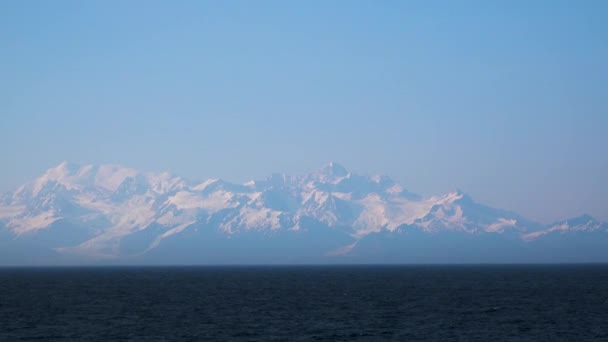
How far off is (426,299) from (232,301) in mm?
32541

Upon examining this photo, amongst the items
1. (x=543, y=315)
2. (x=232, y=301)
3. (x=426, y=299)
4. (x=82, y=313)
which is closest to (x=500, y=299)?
(x=426, y=299)

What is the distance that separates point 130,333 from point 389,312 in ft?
126

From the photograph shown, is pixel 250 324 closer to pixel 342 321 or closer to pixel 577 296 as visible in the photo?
pixel 342 321

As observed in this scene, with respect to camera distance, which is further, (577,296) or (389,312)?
(577,296)

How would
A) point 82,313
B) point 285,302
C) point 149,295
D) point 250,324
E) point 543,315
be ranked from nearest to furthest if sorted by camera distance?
1. point 250,324
2. point 543,315
3. point 82,313
4. point 285,302
5. point 149,295

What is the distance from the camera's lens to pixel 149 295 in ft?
508

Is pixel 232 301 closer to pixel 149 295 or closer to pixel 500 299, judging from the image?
pixel 149 295

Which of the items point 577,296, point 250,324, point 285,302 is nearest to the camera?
point 250,324

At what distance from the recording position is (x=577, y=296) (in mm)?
142375

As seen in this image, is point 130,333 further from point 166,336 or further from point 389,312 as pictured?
point 389,312

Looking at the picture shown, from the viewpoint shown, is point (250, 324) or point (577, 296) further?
point (577, 296)

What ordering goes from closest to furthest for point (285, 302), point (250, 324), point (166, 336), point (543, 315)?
point (166, 336)
point (250, 324)
point (543, 315)
point (285, 302)

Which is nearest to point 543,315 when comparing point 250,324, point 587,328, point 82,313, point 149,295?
point 587,328

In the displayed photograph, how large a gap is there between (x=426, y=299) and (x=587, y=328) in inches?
1974
